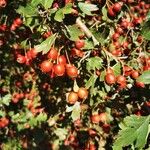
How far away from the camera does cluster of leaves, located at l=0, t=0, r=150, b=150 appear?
290cm

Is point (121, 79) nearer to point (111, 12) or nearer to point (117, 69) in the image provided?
point (117, 69)

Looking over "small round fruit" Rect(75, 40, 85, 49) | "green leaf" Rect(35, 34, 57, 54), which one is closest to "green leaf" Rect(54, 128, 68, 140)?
"small round fruit" Rect(75, 40, 85, 49)

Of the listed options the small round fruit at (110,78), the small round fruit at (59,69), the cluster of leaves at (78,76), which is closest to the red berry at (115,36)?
the cluster of leaves at (78,76)

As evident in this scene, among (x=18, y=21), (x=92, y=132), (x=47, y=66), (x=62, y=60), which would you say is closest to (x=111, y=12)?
(x=62, y=60)

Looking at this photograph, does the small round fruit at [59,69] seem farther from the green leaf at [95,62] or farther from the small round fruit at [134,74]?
the small round fruit at [134,74]

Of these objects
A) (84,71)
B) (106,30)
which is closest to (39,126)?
(84,71)

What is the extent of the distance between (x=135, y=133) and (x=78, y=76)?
3.39ft

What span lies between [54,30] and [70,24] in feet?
0.44

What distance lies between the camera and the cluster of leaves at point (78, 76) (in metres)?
2.90

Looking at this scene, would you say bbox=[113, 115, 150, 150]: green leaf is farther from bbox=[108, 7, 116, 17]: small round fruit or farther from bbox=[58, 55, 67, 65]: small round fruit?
bbox=[108, 7, 116, 17]: small round fruit

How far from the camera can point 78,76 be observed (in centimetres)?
343

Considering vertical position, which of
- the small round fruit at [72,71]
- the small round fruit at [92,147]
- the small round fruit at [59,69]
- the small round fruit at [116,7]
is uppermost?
the small round fruit at [116,7]

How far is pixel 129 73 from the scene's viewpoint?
3.25 m

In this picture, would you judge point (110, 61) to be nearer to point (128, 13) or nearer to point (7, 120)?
point (128, 13)
